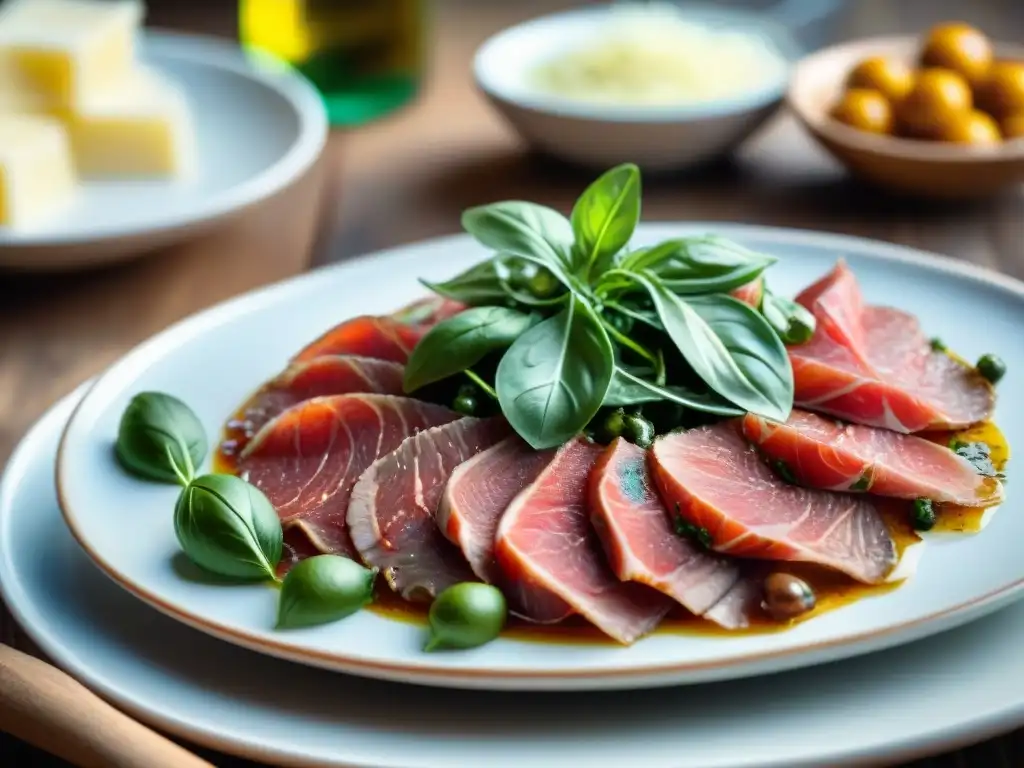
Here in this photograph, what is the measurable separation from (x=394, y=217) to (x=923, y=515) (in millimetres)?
2155

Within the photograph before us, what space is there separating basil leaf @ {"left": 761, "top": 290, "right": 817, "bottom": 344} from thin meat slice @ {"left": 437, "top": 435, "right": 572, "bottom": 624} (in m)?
0.53

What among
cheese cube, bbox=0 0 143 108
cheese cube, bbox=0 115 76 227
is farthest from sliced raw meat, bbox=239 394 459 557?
cheese cube, bbox=0 0 143 108

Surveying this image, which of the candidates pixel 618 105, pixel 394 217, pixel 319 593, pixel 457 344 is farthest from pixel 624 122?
pixel 319 593

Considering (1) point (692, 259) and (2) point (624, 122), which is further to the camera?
(2) point (624, 122)

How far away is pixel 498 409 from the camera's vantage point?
221cm

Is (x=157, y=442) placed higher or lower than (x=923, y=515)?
lower

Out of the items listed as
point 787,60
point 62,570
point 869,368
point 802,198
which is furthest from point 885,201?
point 62,570

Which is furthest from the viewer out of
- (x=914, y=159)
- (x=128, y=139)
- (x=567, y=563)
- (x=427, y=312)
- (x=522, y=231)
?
(x=128, y=139)

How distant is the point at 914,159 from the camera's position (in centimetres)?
351

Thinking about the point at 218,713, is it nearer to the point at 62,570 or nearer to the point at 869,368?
the point at 62,570

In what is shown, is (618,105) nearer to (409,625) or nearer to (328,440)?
(328,440)

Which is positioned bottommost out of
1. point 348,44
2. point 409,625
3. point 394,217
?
point 394,217

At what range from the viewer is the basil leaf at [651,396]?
2107mm

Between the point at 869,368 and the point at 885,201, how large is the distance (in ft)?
5.44
